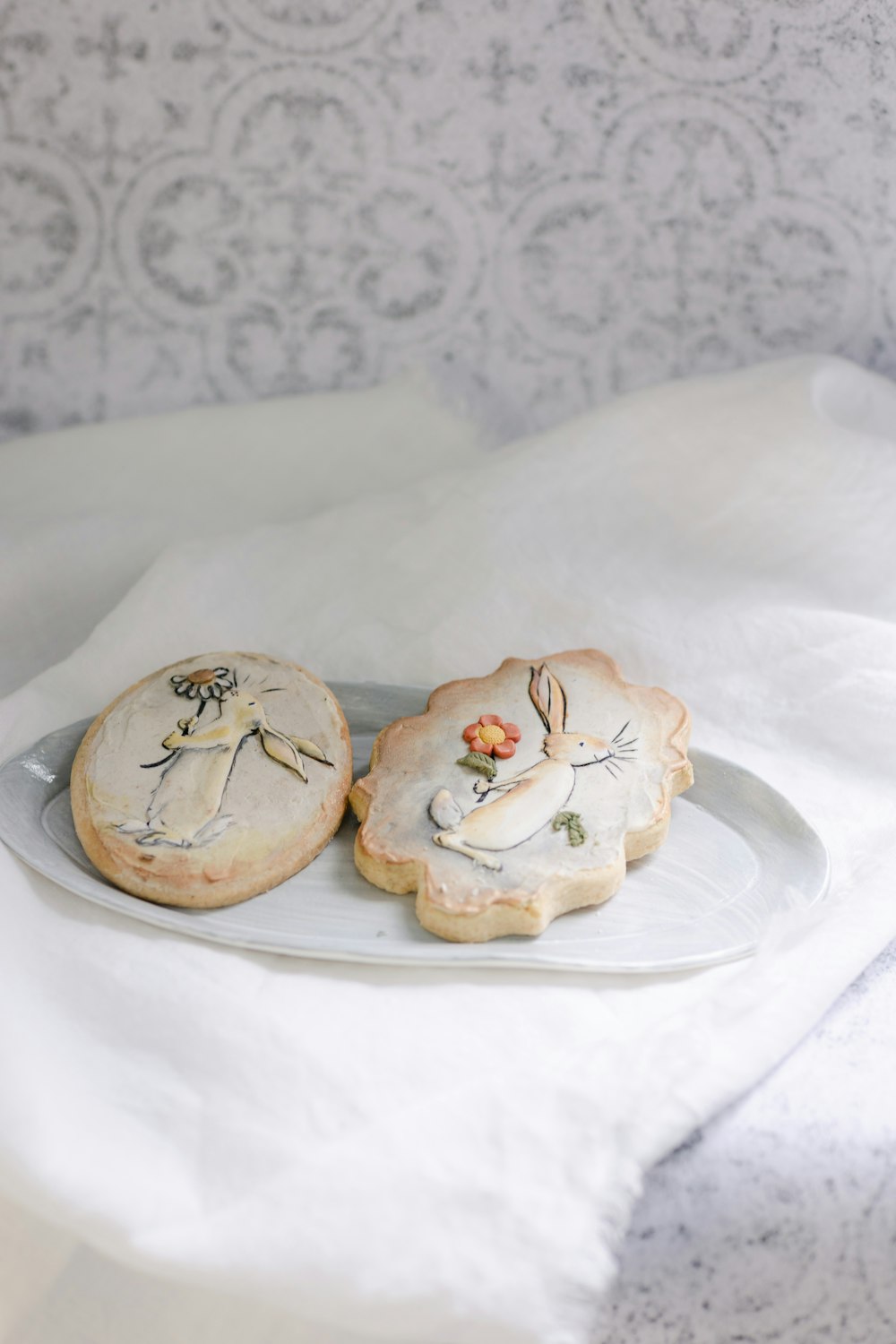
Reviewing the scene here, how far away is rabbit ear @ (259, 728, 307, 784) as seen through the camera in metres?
0.57

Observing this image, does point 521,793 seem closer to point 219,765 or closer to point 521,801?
point 521,801

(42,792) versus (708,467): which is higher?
(708,467)

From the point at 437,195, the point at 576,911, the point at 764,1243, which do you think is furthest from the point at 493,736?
the point at 437,195

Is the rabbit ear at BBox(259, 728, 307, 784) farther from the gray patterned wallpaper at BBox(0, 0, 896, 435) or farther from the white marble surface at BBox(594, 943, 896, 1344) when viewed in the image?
the gray patterned wallpaper at BBox(0, 0, 896, 435)

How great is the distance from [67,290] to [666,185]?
1.41 feet

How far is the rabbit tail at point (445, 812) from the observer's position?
0.55m

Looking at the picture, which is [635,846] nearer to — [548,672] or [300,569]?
[548,672]

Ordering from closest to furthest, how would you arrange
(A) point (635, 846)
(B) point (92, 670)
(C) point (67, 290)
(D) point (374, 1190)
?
(D) point (374, 1190)
(A) point (635, 846)
(B) point (92, 670)
(C) point (67, 290)

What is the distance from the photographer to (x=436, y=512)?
2.52 ft

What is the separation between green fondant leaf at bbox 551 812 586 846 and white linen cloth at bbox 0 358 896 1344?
7cm

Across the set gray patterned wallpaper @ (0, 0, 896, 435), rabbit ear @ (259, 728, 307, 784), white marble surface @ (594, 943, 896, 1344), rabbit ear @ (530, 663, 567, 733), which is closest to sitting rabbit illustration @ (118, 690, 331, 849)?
rabbit ear @ (259, 728, 307, 784)

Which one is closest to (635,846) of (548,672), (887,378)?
(548,672)

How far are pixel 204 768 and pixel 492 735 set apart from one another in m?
0.15

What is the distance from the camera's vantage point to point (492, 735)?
597 mm
